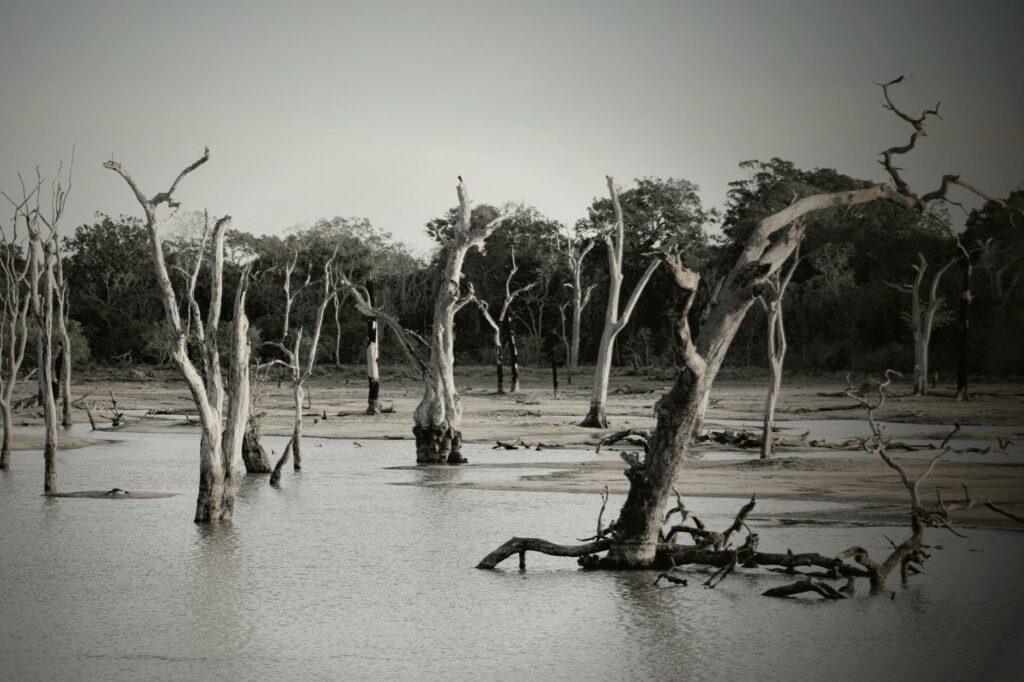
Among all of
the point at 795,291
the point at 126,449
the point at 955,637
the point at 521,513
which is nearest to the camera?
the point at 955,637

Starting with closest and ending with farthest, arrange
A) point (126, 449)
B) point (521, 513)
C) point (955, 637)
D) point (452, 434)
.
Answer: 1. point (955, 637)
2. point (521, 513)
3. point (452, 434)
4. point (126, 449)

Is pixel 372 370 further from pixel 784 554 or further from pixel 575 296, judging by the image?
pixel 784 554

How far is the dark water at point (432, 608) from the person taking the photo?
11.0 metres

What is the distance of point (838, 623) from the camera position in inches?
473

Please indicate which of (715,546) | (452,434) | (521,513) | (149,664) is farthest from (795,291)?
(149,664)

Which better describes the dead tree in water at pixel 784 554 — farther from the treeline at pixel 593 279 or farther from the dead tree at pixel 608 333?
the treeline at pixel 593 279

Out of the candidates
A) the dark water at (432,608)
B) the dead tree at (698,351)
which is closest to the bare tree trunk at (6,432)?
the dark water at (432,608)

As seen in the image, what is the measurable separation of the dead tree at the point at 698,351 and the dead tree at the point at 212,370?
593 cm

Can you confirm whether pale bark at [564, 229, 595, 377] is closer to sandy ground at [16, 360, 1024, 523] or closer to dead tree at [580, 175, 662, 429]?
sandy ground at [16, 360, 1024, 523]

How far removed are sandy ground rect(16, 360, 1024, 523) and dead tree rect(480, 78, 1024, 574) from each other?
4303 millimetres

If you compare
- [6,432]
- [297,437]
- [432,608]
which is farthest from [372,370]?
[432,608]

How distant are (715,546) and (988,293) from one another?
3983cm

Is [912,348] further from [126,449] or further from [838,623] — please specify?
[838,623]

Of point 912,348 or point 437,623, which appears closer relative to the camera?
point 437,623
